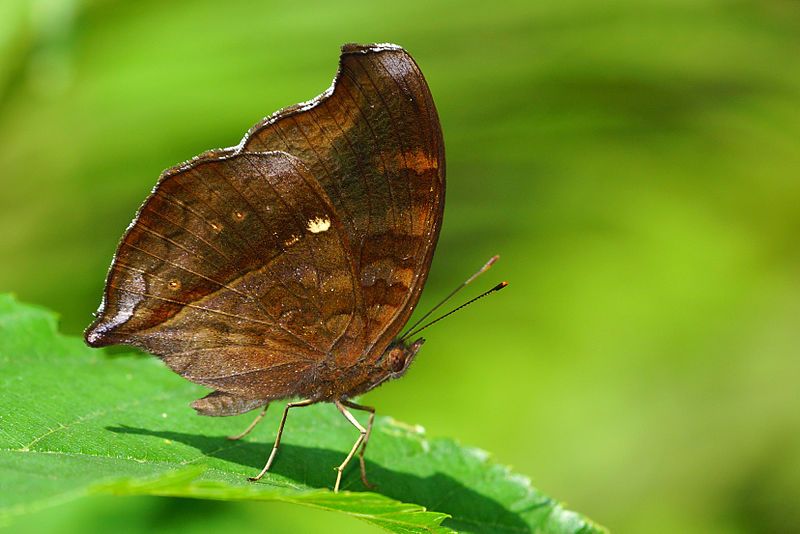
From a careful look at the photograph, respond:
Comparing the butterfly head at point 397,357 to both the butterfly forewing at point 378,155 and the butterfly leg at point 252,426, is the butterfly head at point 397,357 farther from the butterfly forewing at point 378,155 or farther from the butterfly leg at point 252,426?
the butterfly leg at point 252,426

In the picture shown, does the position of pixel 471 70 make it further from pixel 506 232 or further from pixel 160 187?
pixel 160 187

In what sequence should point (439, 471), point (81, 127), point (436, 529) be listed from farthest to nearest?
1. point (81, 127)
2. point (439, 471)
3. point (436, 529)

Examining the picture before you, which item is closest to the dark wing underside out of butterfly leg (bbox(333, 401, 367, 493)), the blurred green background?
butterfly leg (bbox(333, 401, 367, 493))

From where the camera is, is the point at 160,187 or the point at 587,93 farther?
the point at 587,93

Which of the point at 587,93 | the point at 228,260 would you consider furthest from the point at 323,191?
the point at 587,93

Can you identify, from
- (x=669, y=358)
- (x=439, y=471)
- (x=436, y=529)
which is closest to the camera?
(x=436, y=529)

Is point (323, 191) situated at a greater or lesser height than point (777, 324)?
lesser

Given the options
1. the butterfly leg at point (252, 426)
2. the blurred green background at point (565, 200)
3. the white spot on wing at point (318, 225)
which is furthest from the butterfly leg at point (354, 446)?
the blurred green background at point (565, 200)
